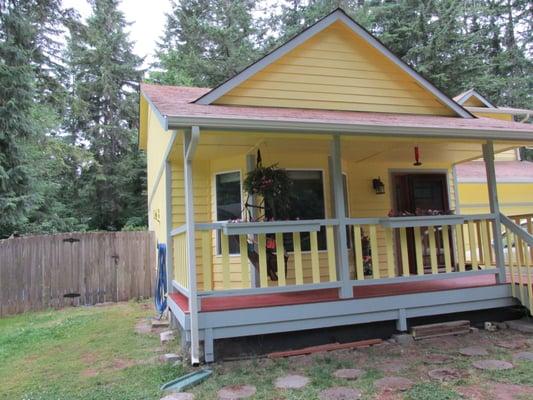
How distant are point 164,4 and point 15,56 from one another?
44.4 feet

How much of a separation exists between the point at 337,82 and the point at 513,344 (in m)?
4.14

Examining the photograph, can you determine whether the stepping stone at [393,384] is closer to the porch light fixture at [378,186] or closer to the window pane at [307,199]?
the window pane at [307,199]

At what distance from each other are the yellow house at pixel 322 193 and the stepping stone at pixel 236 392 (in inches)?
22.2

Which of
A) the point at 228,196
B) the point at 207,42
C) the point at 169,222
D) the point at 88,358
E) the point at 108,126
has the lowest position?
the point at 88,358

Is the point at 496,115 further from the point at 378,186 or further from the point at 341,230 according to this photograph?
the point at 341,230

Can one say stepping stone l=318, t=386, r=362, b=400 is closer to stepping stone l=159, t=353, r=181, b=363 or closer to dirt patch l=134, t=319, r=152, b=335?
stepping stone l=159, t=353, r=181, b=363

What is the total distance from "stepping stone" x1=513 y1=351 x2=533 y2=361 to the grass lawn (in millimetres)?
67

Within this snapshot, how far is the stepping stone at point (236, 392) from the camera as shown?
3.33m

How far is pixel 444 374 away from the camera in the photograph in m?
3.65

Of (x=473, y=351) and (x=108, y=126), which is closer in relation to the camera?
(x=473, y=351)

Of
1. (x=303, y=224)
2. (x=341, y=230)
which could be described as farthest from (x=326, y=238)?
(x=303, y=224)

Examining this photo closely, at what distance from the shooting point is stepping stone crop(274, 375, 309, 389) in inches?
138

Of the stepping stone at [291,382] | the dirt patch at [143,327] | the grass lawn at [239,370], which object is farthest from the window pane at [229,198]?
the stepping stone at [291,382]

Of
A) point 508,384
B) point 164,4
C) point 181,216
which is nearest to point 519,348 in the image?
point 508,384
